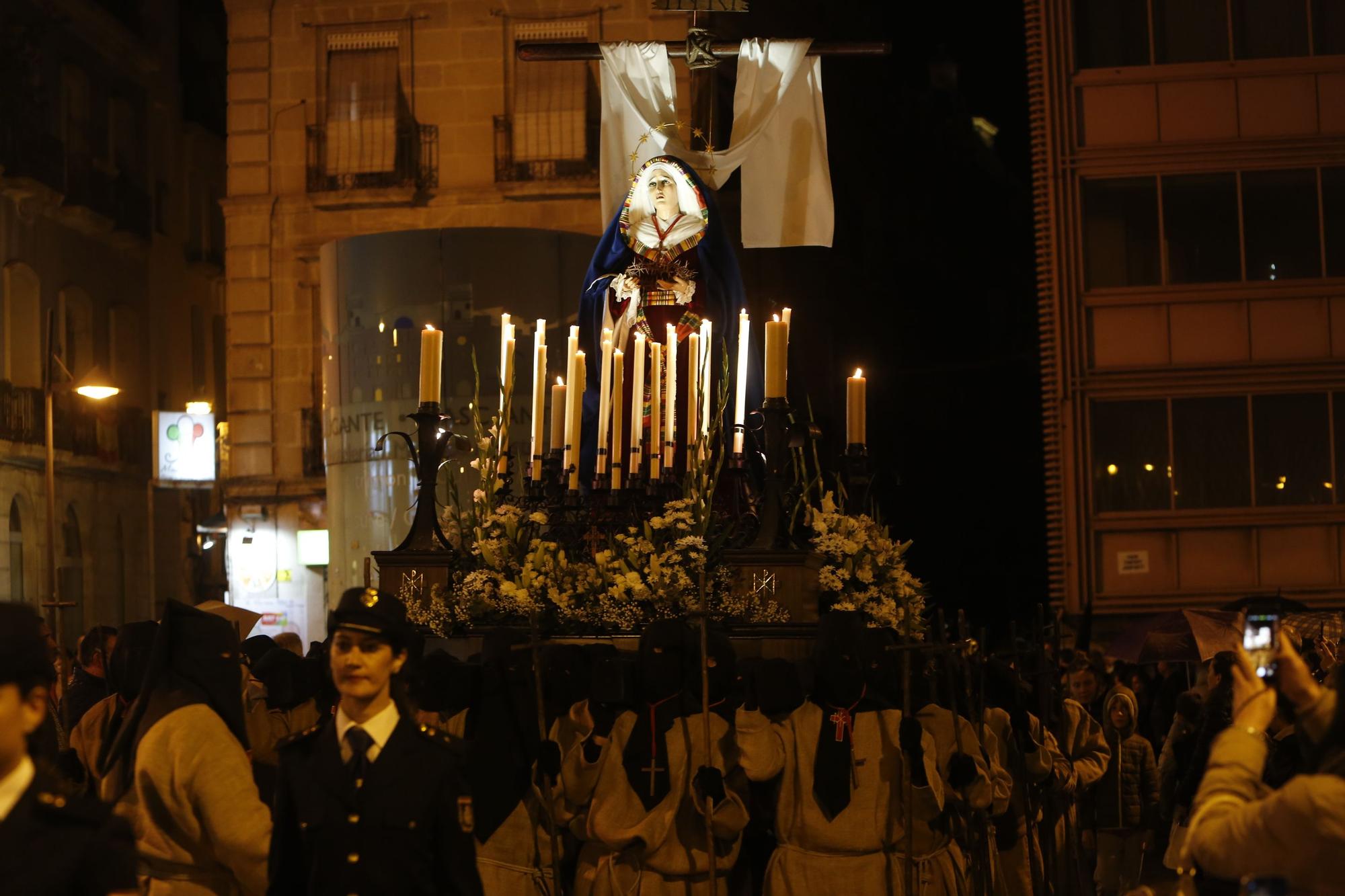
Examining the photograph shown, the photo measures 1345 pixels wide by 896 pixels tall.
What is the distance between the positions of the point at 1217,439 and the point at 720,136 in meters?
6.22

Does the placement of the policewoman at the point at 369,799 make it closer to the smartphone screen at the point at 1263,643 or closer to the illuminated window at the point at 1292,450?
the smartphone screen at the point at 1263,643

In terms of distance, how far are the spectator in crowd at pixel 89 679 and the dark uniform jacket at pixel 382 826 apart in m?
5.05

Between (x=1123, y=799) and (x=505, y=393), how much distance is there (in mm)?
4701

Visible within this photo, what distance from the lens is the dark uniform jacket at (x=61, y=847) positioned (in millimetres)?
3746

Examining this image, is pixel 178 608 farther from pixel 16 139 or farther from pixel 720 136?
pixel 16 139

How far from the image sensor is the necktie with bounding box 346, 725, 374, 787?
4.77 m

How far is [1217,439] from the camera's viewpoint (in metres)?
19.2

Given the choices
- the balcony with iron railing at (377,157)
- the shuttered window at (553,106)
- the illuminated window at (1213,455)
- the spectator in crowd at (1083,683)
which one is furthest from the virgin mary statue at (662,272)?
the balcony with iron railing at (377,157)

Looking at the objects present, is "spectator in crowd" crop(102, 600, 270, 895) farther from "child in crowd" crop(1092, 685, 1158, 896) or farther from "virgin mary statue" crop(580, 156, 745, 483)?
"child in crowd" crop(1092, 685, 1158, 896)

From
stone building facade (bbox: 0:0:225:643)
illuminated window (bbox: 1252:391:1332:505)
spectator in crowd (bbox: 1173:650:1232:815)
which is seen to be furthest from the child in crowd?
stone building facade (bbox: 0:0:225:643)

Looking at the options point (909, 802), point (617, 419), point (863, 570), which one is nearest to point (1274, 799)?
point (909, 802)

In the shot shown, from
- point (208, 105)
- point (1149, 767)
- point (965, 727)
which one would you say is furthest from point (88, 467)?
point (965, 727)

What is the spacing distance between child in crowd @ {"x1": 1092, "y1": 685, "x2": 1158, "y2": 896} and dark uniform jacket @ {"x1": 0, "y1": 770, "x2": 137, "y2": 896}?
27.0ft

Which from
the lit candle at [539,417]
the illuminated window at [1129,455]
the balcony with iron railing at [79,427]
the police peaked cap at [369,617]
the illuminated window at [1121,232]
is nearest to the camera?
the police peaked cap at [369,617]
